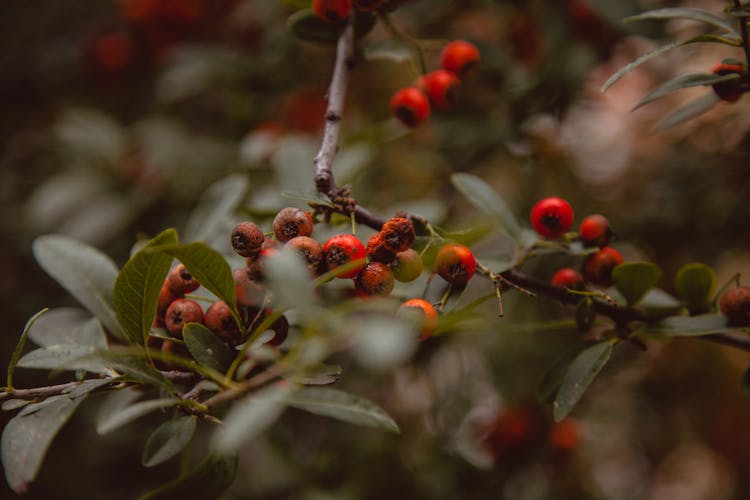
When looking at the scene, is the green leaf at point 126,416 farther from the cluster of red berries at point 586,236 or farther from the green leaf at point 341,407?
the cluster of red berries at point 586,236

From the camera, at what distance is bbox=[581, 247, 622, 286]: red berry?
1.12m

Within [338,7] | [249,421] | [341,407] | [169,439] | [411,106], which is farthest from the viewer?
[411,106]

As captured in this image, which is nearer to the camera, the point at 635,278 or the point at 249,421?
the point at 249,421

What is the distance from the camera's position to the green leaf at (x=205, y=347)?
861 mm

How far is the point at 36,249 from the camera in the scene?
1.15 metres

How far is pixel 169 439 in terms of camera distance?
0.86 metres

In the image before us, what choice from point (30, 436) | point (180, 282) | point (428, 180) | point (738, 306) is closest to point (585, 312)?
point (738, 306)

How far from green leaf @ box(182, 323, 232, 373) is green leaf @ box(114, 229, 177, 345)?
0.29 feet

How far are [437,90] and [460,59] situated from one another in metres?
0.12

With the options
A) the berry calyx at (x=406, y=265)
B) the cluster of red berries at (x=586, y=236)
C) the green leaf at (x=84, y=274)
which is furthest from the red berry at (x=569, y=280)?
the green leaf at (x=84, y=274)

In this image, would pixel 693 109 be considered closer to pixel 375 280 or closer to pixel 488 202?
pixel 488 202

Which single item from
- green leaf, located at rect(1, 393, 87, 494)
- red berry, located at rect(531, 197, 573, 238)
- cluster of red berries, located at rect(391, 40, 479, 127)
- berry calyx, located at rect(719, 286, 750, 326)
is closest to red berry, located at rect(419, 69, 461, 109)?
cluster of red berries, located at rect(391, 40, 479, 127)

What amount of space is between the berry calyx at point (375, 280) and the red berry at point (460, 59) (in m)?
0.75

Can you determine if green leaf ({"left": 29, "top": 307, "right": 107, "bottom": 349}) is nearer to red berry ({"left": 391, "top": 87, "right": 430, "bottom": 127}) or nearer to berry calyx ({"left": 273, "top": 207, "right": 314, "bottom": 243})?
berry calyx ({"left": 273, "top": 207, "right": 314, "bottom": 243})
